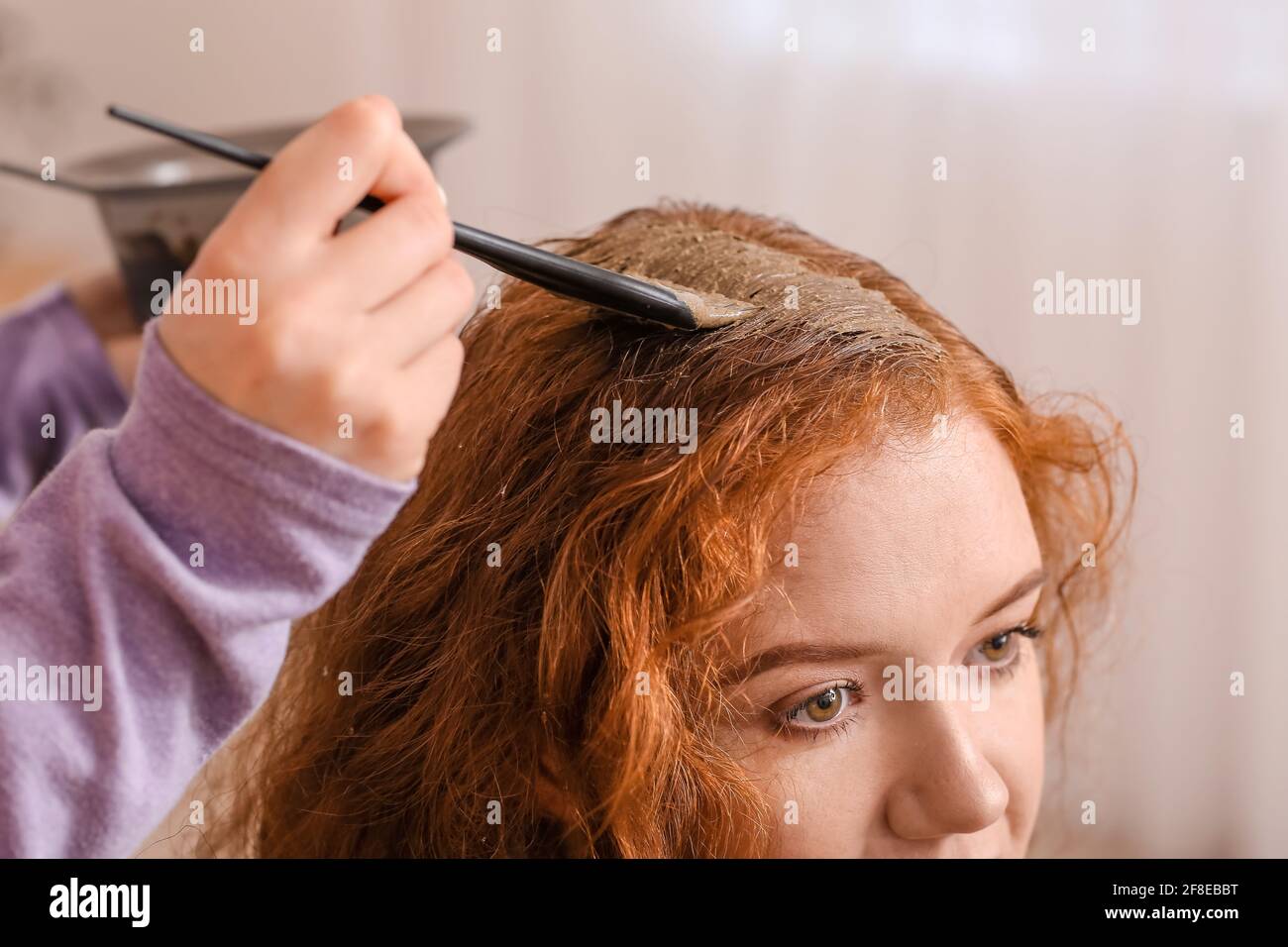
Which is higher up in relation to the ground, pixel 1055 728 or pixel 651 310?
pixel 651 310

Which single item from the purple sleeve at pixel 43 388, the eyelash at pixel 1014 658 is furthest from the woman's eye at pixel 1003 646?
the purple sleeve at pixel 43 388

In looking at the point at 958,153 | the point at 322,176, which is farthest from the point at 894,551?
the point at 958,153

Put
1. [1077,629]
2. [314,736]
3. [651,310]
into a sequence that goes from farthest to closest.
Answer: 1. [1077,629]
2. [314,736]
3. [651,310]

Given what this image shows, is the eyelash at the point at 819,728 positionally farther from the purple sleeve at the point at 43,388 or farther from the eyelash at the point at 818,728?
the purple sleeve at the point at 43,388

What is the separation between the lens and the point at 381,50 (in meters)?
1.24

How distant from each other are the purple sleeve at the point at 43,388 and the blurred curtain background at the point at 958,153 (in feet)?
0.73

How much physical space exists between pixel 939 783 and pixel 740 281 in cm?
34

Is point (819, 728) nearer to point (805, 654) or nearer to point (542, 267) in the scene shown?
point (805, 654)

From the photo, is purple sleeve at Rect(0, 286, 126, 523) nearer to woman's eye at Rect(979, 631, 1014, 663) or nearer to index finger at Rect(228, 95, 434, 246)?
index finger at Rect(228, 95, 434, 246)

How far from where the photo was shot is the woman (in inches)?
24.6
